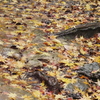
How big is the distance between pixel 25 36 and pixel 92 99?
254 cm

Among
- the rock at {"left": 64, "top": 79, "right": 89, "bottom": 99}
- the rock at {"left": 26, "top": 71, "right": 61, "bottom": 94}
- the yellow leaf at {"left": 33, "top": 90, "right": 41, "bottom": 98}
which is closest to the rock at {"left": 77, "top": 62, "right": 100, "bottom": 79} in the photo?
the rock at {"left": 64, "top": 79, "right": 89, "bottom": 99}

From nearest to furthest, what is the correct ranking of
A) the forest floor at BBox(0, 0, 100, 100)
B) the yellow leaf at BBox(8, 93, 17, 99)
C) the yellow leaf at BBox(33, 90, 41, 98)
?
the yellow leaf at BBox(8, 93, 17, 99) → the yellow leaf at BBox(33, 90, 41, 98) → the forest floor at BBox(0, 0, 100, 100)

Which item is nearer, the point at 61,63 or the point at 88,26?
the point at 61,63

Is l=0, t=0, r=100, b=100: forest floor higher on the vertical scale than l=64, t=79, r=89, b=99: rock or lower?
higher

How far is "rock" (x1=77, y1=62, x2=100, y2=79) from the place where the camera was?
442cm

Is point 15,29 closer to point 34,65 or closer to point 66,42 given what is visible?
point 66,42

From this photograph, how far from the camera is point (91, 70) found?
178 inches

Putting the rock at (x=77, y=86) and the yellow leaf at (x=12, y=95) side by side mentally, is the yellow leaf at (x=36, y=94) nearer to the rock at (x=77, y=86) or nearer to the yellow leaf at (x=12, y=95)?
the yellow leaf at (x=12, y=95)

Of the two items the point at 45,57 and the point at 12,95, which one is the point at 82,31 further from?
the point at 12,95

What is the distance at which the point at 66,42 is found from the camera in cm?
578

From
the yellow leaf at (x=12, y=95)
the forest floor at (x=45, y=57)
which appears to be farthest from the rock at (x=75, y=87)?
the yellow leaf at (x=12, y=95)

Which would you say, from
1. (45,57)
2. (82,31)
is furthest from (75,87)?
(82,31)

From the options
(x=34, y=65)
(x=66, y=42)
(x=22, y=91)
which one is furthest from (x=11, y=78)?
(x=66, y=42)

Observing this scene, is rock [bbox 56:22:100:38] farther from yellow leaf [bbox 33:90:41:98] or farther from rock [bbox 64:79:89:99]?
→ yellow leaf [bbox 33:90:41:98]
